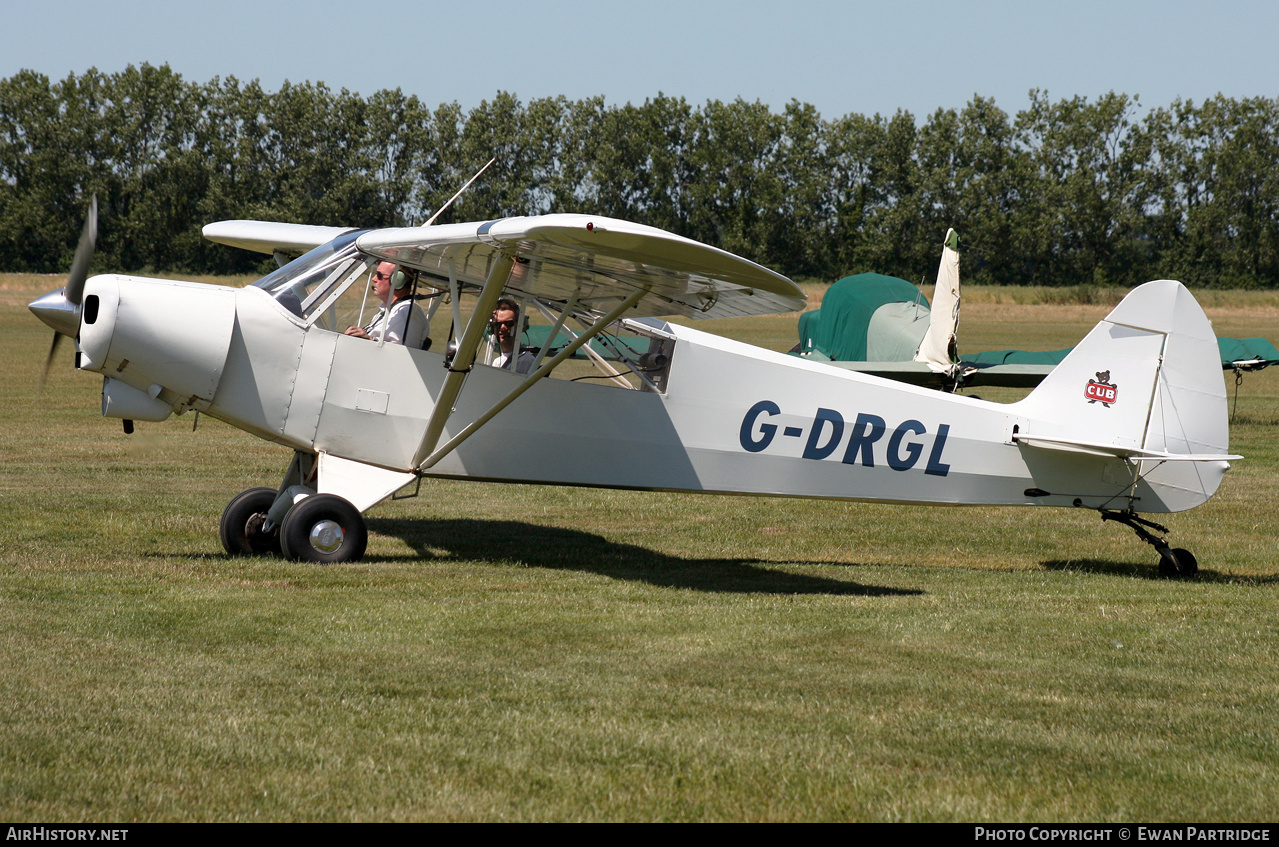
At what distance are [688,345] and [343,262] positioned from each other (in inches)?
104

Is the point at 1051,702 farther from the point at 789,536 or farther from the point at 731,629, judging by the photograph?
the point at 789,536

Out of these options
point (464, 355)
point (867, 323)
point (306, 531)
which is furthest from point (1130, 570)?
point (867, 323)

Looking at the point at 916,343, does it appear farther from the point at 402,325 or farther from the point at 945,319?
the point at 402,325

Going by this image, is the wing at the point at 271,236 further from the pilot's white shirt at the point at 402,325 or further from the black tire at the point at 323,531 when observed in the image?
the black tire at the point at 323,531

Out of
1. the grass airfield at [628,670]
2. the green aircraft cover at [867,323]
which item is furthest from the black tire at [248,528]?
the green aircraft cover at [867,323]

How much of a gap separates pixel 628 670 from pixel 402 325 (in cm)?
382

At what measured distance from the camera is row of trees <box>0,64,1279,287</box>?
73.1 m

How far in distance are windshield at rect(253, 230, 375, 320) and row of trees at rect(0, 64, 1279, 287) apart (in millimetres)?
64896

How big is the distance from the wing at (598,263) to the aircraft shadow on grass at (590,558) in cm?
198

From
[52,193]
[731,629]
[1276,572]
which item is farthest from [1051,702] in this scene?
[52,193]

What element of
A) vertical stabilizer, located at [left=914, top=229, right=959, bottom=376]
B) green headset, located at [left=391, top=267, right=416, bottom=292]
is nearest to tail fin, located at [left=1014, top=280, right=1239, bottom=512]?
green headset, located at [left=391, top=267, right=416, bottom=292]

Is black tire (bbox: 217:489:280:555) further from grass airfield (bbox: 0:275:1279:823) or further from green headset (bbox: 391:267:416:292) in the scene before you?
green headset (bbox: 391:267:416:292)

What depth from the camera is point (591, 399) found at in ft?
29.4

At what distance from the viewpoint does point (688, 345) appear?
9.11 meters
